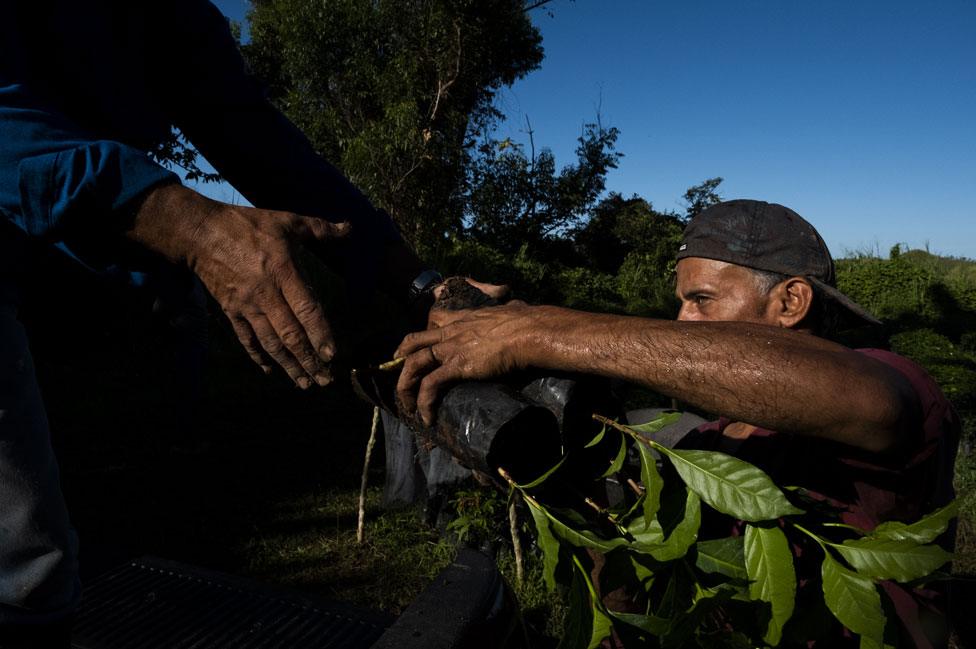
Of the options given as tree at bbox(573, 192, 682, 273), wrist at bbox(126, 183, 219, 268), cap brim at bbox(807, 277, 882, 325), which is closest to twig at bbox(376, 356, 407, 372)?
wrist at bbox(126, 183, 219, 268)

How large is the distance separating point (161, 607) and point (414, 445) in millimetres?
2761

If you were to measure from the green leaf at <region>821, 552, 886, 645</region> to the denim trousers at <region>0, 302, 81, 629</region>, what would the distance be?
1.54 m

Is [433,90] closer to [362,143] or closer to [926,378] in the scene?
[362,143]

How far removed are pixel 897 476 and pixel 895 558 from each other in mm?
574

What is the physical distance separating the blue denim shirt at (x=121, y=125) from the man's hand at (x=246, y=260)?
5cm

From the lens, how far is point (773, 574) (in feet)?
3.90

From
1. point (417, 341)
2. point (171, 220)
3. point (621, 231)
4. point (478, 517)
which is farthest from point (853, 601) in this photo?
point (621, 231)

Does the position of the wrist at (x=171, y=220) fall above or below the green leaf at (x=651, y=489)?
above

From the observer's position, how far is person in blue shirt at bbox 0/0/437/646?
1132mm

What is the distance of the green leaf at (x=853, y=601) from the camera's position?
1140mm

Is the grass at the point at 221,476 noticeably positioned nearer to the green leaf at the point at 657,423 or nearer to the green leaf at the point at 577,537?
the green leaf at the point at 577,537

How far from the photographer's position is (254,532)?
4.65m

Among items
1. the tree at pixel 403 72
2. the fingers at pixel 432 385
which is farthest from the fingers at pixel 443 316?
the tree at pixel 403 72

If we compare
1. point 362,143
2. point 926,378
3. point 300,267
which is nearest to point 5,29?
point 300,267
